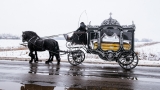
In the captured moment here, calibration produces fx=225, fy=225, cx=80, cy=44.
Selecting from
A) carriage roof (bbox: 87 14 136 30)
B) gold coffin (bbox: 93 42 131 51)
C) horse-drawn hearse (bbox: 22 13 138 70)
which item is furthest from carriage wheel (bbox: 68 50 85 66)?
carriage roof (bbox: 87 14 136 30)

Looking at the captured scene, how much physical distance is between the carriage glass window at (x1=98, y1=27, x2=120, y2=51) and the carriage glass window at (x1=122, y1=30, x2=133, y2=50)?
32 cm

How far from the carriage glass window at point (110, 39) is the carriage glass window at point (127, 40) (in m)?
0.32

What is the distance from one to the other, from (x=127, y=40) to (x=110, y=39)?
0.90 metres

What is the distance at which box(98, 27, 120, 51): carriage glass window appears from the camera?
12055 millimetres

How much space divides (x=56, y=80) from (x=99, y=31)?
5.10 metres

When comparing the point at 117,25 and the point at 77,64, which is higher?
the point at 117,25

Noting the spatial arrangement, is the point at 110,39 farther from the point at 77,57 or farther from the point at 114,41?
the point at 77,57

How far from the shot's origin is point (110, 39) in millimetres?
12094

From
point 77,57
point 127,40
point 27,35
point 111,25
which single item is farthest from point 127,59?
point 27,35

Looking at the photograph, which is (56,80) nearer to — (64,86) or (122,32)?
(64,86)

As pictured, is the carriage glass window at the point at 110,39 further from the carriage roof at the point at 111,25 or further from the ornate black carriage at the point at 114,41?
the carriage roof at the point at 111,25

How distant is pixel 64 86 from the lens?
22.9 ft

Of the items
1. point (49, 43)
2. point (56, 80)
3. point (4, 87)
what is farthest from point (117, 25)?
point (4, 87)

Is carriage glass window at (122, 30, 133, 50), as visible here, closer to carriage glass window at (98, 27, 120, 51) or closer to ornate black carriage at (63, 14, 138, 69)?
ornate black carriage at (63, 14, 138, 69)
